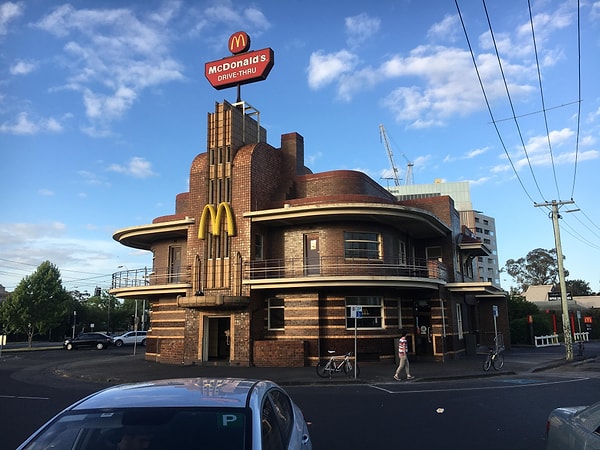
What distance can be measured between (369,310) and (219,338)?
26.7ft

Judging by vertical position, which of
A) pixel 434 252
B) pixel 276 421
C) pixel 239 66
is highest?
pixel 239 66

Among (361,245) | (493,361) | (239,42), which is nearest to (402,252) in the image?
(361,245)

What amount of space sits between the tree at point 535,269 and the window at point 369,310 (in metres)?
87.4

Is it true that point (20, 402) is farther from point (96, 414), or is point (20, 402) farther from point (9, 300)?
point (9, 300)

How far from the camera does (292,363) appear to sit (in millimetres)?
21906

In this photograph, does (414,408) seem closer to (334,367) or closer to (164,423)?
(334,367)

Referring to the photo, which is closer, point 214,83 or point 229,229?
point 229,229

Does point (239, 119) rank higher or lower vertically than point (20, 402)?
higher

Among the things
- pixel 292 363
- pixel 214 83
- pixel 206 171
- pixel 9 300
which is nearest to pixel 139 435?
pixel 292 363

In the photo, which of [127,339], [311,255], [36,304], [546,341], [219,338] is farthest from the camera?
[36,304]

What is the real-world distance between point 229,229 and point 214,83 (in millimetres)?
10937

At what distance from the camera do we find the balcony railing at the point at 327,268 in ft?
76.4

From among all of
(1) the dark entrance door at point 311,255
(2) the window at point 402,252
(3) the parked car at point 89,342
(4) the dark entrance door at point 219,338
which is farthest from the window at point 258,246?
(3) the parked car at point 89,342

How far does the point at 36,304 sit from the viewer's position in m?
51.4
